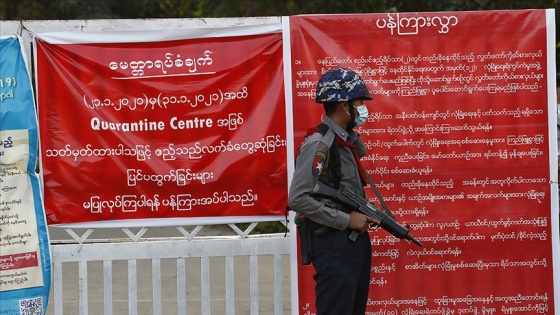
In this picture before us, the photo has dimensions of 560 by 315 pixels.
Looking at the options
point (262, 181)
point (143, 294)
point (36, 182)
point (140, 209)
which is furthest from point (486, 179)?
point (143, 294)

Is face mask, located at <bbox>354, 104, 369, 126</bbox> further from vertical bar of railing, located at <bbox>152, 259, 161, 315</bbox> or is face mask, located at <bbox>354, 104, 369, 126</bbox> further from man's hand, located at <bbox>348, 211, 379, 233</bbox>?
vertical bar of railing, located at <bbox>152, 259, 161, 315</bbox>

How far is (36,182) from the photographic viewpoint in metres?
5.78

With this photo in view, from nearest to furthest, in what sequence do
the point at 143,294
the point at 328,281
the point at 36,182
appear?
the point at 328,281
the point at 36,182
the point at 143,294

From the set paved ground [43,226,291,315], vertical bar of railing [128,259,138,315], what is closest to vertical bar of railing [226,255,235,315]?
vertical bar of railing [128,259,138,315]

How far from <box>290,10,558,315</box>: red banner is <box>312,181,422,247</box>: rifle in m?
0.86

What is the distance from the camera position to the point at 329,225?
4918 millimetres

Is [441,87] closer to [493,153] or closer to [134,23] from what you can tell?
[493,153]

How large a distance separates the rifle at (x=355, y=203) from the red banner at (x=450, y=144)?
863 millimetres

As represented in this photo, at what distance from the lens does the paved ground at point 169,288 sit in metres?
8.22

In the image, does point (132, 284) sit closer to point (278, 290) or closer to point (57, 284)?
point (57, 284)

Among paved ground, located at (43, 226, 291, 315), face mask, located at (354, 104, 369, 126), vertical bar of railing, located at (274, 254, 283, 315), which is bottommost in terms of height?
paved ground, located at (43, 226, 291, 315)

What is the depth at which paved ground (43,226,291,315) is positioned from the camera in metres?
8.22

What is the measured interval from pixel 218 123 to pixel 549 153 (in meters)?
2.12

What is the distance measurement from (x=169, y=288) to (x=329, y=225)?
15.6 feet
